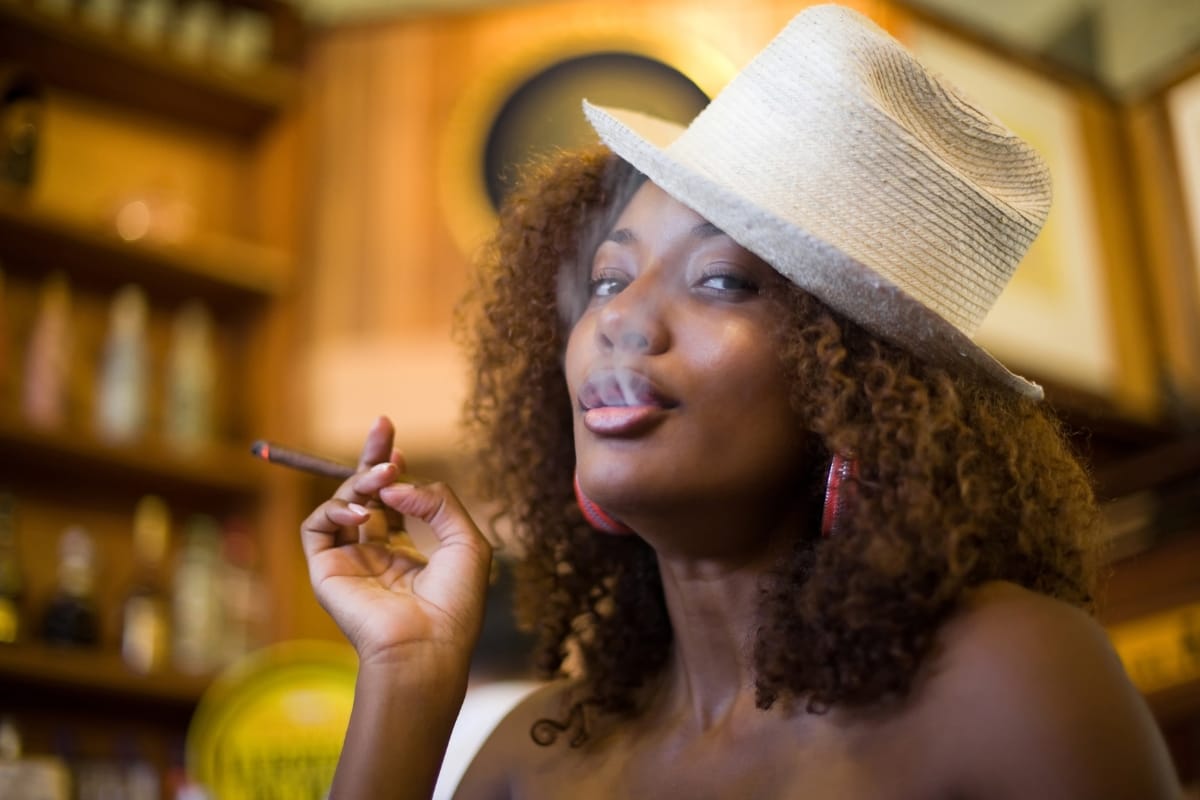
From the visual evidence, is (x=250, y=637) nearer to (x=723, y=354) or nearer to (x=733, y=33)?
(x=733, y=33)

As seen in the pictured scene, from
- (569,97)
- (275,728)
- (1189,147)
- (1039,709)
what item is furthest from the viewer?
(1189,147)

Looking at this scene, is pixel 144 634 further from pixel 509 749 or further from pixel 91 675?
pixel 509 749

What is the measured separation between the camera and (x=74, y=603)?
92.4 inches

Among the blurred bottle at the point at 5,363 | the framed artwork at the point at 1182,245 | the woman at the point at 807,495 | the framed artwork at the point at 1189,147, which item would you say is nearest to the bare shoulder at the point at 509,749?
the woman at the point at 807,495

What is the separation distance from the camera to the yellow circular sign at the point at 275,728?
7.30ft

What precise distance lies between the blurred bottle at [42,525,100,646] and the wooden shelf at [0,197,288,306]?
0.53 metres

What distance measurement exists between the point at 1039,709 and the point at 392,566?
1.82 ft

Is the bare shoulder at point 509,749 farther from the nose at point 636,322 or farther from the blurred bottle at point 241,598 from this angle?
the blurred bottle at point 241,598

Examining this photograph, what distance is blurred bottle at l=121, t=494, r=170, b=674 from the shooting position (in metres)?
2.38

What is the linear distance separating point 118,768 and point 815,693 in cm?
182

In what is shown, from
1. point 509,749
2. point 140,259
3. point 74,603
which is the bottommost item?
point 74,603

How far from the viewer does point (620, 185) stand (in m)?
1.17

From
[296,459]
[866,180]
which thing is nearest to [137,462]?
[296,459]

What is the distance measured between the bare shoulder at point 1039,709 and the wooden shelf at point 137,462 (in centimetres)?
189
